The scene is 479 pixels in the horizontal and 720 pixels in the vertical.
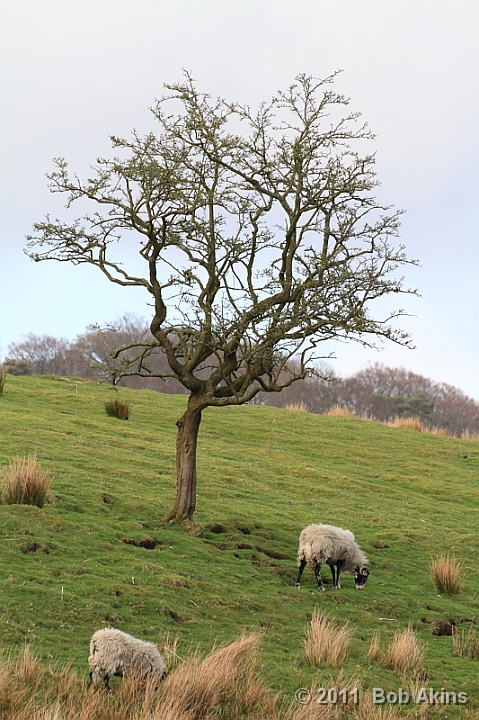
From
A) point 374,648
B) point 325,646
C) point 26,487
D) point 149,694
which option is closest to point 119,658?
point 149,694

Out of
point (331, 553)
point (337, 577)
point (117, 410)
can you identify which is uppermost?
point (117, 410)

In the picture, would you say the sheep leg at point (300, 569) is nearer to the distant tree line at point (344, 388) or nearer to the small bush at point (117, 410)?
the small bush at point (117, 410)

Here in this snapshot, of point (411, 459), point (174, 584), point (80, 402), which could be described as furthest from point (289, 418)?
point (174, 584)

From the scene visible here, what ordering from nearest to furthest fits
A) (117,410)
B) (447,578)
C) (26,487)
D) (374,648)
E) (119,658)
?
(119,658)
(374,648)
(26,487)
(447,578)
(117,410)

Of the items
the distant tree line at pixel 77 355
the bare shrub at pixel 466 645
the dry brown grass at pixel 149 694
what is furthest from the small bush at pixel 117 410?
the distant tree line at pixel 77 355

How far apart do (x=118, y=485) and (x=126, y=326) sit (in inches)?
3206

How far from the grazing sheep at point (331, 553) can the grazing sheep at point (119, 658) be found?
18.3ft

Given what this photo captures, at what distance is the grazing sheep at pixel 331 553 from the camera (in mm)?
13852

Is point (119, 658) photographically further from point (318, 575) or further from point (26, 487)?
point (26, 487)

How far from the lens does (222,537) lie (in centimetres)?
1609

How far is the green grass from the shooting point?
1071 cm

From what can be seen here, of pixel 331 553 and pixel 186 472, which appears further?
pixel 186 472

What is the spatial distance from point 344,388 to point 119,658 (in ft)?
280

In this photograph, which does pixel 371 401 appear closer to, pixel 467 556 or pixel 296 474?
pixel 296 474
